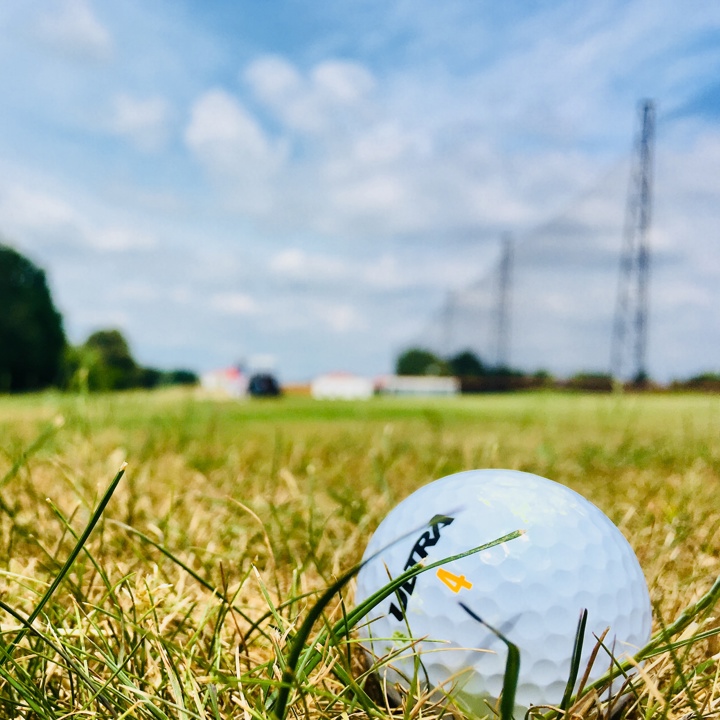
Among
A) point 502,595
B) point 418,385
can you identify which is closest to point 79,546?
point 502,595

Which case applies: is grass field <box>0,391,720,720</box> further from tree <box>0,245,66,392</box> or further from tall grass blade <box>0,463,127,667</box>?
tree <box>0,245,66,392</box>

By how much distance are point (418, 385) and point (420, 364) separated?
59.5 inches

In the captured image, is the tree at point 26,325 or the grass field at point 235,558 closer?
the grass field at point 235,558

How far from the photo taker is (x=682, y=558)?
1758mm

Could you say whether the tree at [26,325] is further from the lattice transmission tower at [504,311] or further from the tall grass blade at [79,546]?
the tall grass blade at [79,546]

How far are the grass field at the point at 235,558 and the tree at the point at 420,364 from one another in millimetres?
23298

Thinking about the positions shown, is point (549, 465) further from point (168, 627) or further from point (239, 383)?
point (239, 383)

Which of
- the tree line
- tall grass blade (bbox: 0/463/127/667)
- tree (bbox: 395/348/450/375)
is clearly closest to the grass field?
tall grass blade (bbox: 0/463/127/667)

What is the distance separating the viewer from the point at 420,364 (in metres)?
29.8

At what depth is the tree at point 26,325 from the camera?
28.7 metres

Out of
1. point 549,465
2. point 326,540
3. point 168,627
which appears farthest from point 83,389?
point 549,465

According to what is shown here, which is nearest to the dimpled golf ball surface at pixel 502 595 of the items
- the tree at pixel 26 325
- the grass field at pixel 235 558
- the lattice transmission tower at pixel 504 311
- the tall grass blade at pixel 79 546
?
the grass field at pixel 235 558

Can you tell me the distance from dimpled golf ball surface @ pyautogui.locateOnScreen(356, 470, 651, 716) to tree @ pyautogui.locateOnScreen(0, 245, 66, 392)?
2914 cm

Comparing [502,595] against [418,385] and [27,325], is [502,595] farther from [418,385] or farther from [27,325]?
[27,325]
